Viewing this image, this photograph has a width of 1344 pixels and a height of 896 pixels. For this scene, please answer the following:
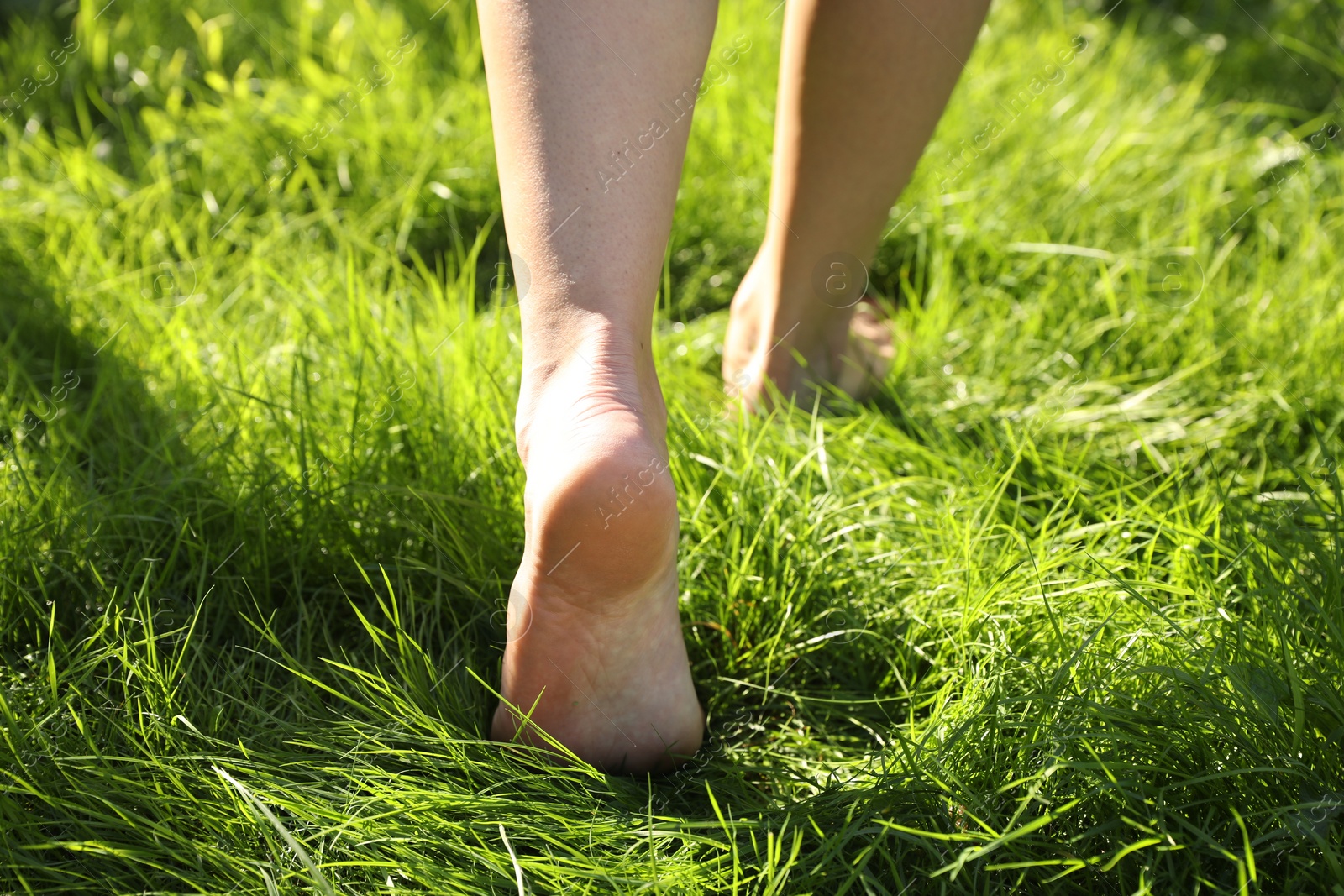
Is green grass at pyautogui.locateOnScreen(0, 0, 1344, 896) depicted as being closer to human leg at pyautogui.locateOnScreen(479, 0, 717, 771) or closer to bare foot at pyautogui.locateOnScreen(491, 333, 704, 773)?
bare foot at pyautogui.locateOnScreen(491, 333, 704, 773)

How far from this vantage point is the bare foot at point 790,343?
1501 millimetres

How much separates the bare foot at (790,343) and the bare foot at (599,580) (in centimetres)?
54

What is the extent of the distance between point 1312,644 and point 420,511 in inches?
40.0

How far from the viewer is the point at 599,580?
907 millimetres

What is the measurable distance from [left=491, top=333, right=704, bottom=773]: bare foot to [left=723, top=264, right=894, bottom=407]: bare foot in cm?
54

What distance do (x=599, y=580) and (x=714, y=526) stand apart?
0.41 meters

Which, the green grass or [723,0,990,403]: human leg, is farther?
[723,0,990,403]: human leg

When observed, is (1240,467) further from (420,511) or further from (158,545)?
(158,545)

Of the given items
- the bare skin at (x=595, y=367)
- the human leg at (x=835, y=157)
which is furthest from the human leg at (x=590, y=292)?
the human leg at (x=835, y=157)

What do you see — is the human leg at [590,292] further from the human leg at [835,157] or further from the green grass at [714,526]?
the human leg at [835,157]

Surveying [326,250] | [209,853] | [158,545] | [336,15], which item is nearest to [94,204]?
[326,250]

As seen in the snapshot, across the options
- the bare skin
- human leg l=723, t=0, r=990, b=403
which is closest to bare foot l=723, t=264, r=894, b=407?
human leg l=723, t=0, r=990, b=403

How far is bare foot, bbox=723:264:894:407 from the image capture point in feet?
4.92

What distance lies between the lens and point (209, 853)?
876 mm
